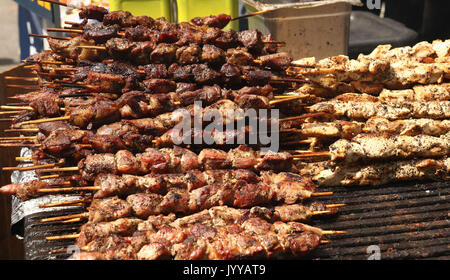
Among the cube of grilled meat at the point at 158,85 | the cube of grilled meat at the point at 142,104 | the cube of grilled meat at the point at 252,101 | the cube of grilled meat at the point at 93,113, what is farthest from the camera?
the cube of grilled meat at the point at 158,85

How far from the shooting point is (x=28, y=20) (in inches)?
440

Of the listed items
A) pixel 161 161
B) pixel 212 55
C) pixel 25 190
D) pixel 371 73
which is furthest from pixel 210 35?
pixel 25 190

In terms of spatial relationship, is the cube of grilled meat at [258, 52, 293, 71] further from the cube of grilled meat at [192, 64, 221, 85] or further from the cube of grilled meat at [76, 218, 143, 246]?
the cube of grilled meat at [76, 218, 143, 246]

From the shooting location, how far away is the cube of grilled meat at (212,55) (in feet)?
15.1

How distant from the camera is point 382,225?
382cm

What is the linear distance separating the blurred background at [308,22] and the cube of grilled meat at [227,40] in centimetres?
192

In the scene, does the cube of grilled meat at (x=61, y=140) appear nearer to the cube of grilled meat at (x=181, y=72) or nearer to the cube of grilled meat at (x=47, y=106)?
the cube of grilled meat at (x=47, y=106)

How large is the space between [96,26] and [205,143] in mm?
1890

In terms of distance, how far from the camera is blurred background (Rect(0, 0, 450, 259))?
6.52 meters

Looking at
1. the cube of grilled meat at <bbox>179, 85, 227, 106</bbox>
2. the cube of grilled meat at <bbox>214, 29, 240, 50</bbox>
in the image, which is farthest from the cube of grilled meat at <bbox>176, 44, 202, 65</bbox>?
the cube of grilled meat at <bbox>179, 85, 227, 106</bbox>

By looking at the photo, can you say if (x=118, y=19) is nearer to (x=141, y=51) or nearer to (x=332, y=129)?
(x=141, y=51)

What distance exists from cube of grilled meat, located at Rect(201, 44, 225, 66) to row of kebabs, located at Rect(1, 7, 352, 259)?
14 mm

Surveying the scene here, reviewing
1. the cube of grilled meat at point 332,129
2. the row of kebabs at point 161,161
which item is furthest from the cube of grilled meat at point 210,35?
the cube of grilled meat at point 332,129
